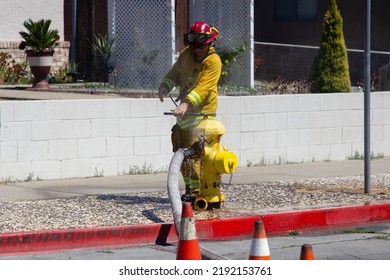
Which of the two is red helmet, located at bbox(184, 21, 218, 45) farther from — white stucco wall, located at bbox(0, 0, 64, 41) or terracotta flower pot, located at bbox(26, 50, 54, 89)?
white stucco wall, located at bbox(0, 0, 64, 41)

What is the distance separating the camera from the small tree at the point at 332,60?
20.2 m

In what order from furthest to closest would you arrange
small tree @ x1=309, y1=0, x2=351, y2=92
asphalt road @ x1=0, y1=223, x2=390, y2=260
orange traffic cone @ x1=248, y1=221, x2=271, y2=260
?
small tree @ x1=309, y1=0, x2=351, y2=92 < asphalt road @ x1=0, y1=223, x2=390, y2=260 < orange traffic cone @ x1=248, y1=221, x2=271, y2=260

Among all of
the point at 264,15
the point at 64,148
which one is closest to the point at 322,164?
the point at 64,148

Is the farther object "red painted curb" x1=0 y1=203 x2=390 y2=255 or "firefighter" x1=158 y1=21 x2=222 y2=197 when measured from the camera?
"firefighter" x1=158 y1=21 x2=222 y2=197

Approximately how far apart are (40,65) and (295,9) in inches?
386

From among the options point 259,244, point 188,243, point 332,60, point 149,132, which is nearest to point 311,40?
point 332,60

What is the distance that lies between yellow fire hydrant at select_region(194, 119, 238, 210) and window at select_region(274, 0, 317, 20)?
17.4 metres

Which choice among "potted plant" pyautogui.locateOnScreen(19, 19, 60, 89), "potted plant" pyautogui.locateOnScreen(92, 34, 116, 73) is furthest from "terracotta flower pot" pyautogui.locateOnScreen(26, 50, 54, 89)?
"potted plant" pyautogui.locateOnScreen(92, 34, 116, 73)

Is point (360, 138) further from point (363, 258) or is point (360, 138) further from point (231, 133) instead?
point (363, 258)

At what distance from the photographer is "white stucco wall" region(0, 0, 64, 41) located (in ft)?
78.4

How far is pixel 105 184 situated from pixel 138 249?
12.3 feet

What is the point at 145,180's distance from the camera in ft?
47.6

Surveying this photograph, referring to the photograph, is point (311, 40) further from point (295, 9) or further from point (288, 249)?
point (288, 249)

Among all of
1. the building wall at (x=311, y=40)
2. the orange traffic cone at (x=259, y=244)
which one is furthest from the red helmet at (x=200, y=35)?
the building wall at (x=311, y=40)
